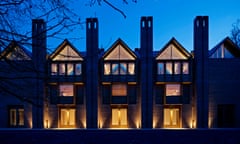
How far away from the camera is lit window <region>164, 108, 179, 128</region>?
24.9 m

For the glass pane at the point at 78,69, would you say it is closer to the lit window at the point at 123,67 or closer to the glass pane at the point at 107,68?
the glass pane at the point at 107,68

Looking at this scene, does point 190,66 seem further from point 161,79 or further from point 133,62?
point 133,62

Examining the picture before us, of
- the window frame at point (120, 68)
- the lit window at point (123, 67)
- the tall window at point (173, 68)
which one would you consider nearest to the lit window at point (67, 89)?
the window frame at point (120, 68)

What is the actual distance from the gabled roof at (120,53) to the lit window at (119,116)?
537cm

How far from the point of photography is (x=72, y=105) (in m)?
24.8

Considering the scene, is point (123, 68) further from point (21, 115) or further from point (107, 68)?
point (21, 115)

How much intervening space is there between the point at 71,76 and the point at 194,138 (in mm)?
13712

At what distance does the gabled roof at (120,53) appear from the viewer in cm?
2438

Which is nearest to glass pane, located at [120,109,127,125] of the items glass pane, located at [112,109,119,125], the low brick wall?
glass pane, located at [112,109,119,125]

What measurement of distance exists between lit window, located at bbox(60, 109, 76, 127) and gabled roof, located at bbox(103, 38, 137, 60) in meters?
6.74

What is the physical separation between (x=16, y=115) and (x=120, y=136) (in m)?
14.0

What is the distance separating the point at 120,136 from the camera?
51.1 feet

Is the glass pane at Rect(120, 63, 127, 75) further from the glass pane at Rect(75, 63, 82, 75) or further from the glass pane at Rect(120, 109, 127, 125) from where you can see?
the glass pane at Rect(75, 63, 82, 75)

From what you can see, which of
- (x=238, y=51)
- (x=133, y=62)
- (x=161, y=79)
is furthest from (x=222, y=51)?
(x=133, y=62)
